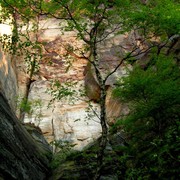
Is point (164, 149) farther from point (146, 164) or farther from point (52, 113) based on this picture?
point (52, 113)

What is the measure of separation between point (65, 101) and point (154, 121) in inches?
587

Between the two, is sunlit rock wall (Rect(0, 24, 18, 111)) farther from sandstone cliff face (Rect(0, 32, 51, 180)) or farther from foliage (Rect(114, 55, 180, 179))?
foliage (Rect(114, 55, 180, 179))

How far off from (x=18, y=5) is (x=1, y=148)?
224 inches

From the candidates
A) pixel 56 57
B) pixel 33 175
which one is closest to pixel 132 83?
pixel 33 175

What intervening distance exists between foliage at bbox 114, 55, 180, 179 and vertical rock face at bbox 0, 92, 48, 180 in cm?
344

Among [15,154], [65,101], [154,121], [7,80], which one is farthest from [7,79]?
[15,154]

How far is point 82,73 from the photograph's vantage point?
100ft

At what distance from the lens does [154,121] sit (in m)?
13.0

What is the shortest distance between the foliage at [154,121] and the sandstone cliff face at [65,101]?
22.6 ft

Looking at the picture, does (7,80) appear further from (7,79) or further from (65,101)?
(65,101)

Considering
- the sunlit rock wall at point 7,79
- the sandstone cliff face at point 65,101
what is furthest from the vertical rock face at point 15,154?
the sunlit rock wall at point 7,79

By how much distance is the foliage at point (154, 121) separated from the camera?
11.0m

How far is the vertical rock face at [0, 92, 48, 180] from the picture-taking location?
9.52m

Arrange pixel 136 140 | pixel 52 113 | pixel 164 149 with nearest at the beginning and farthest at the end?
pixel 164 149, pixel 136 140, pixel 52 113
